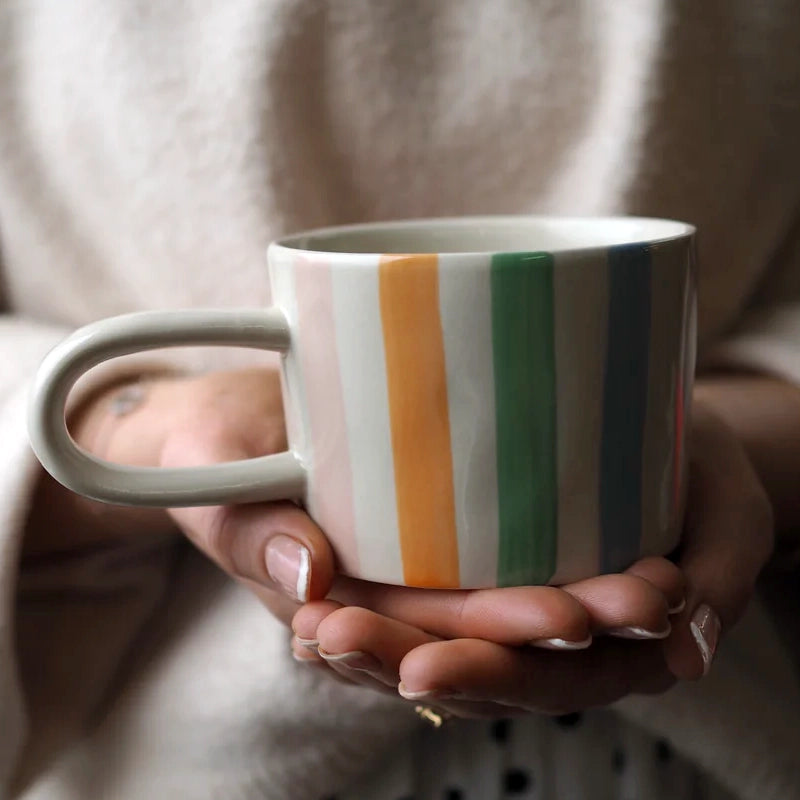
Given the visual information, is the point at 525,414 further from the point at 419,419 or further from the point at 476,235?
the point at 476,235

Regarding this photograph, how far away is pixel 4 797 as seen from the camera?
43 cm

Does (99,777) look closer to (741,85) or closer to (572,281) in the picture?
(572,281)

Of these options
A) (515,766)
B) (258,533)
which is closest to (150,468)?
(258,533)

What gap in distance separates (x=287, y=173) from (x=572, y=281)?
28cm

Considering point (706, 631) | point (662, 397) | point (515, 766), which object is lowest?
point (515, 766)

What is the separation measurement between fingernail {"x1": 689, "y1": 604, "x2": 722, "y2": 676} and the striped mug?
0.04 metres

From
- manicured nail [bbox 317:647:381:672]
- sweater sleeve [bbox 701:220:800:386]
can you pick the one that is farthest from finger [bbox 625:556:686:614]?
sweater sleeve [bbox 701:220:800:386]

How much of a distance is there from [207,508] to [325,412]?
3.7 inches

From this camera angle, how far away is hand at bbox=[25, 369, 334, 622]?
32 centimetres

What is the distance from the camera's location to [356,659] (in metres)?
0.29

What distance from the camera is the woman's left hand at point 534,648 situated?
11.4 inches

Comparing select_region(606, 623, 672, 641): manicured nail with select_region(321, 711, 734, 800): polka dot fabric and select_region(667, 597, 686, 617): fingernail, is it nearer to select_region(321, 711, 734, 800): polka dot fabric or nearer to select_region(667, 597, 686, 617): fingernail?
select_region(667, 597, 686, 617): fingernail

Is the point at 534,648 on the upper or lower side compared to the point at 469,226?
lower

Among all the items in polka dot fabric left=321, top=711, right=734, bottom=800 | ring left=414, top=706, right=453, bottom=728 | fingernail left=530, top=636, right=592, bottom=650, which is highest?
fingernail left=530, top=636, right=592, bottom=650
